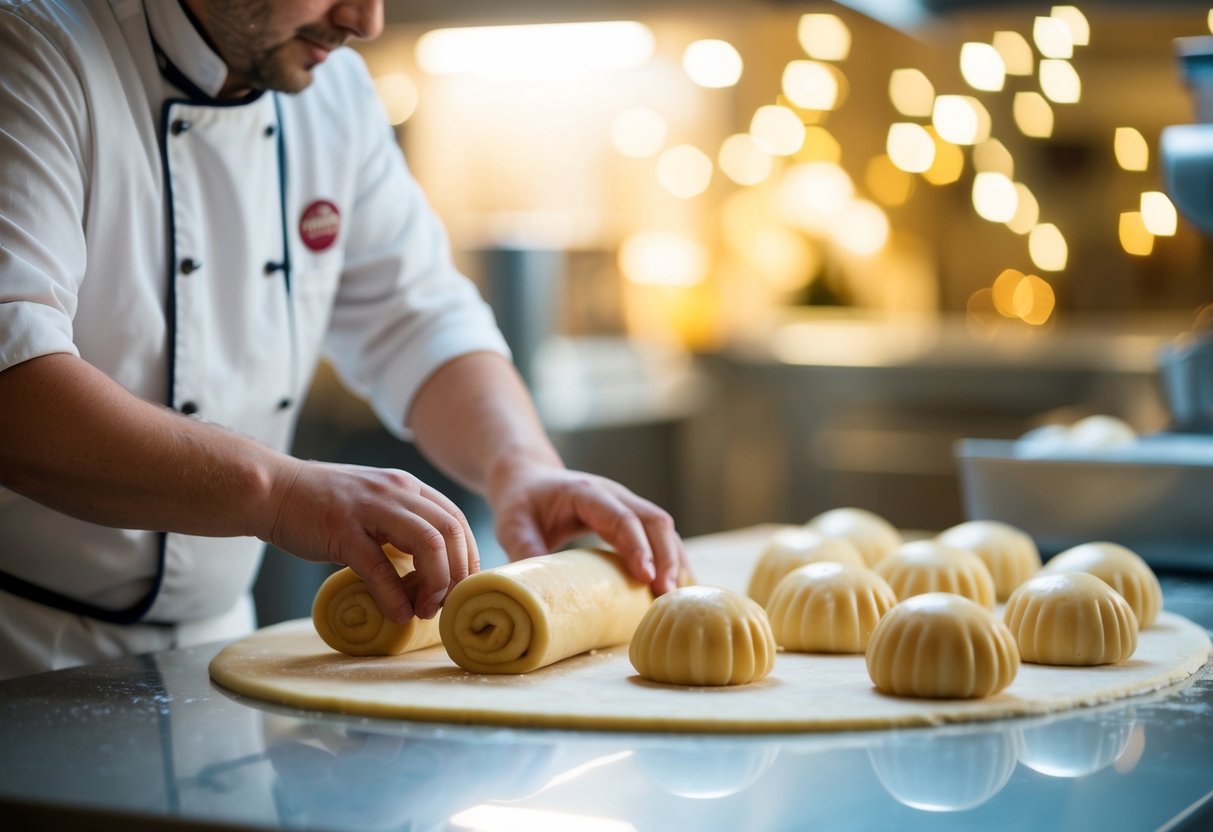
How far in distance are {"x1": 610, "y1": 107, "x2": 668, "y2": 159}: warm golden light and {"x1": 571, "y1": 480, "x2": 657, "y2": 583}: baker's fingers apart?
417cm

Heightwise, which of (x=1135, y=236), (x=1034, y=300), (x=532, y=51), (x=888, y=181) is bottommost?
(x=1034, y=300)

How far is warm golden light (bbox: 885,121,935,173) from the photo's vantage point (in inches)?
211

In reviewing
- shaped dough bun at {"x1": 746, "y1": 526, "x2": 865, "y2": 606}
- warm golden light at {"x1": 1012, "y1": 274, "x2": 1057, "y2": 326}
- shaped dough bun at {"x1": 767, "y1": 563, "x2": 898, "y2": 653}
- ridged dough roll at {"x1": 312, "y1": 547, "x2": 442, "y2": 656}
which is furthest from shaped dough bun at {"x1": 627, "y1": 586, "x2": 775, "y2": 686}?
warm golden light at {"x1": 1012, "y1": 274, "x2": 1057, "y2": 326}

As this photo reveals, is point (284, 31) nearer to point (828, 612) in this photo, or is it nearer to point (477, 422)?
point (477, 422)

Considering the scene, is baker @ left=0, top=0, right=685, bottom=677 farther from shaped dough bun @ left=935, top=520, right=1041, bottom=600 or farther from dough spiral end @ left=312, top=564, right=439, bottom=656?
shaped dough bun @ left=935, top=520, right=1041, bottom=600

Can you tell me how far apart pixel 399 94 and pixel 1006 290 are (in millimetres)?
2582

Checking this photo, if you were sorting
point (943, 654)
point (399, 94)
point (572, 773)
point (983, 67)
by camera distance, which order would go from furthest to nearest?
point (399, 94) → point (983, 67) → point (943, 654) → point (572, 773)

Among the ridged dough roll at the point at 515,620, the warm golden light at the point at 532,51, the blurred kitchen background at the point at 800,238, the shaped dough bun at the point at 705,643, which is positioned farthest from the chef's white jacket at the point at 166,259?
the warm golden light at the point at 532,51

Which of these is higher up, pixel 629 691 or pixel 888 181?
pixel 888 181

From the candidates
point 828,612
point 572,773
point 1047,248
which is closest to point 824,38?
point 1047,248

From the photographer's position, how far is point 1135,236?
16.6 feet

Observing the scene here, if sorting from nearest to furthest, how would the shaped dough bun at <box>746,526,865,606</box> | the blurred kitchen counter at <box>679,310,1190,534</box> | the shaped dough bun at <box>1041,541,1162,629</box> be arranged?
the shaped dough bun at <box>1041,541,1162,629</box> < the shaped dough bun at <box>746,526,865,606</box> < the blurred kitchen counter at <box>679,310,1190,534</box>

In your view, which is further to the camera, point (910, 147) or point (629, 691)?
point (910, 147)

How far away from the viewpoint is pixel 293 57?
5.13 feet
